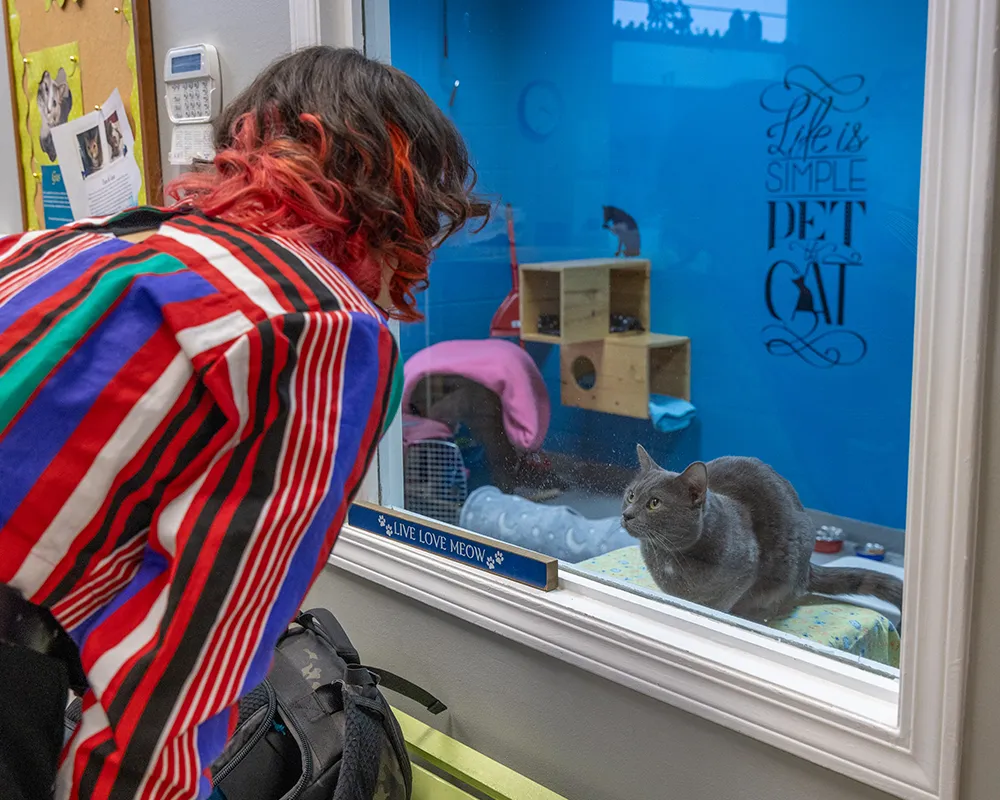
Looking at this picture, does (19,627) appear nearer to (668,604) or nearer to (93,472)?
(93,472)

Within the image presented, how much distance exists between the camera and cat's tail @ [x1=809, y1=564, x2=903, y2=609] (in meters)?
1.14

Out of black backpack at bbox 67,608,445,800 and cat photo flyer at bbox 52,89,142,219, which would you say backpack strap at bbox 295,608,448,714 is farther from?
cat photo flyer at bbox 52,89,142,219

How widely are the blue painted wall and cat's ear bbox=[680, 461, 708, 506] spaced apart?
0.18ft

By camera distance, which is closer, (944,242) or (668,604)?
(944,242)

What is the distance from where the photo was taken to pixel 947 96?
2.89ft

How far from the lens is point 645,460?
1485 mm

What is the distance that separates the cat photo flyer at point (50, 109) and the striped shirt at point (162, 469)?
159 cm

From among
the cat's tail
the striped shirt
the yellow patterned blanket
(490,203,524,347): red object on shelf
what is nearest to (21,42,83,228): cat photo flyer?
(490,203,524,347): red object on shelf

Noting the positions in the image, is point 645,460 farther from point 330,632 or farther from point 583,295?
point 330,632

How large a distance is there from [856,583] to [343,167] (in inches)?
32.5

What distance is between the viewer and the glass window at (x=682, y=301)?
4.35 feet

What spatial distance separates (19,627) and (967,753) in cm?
84

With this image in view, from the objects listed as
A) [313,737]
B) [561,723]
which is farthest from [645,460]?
[313,737]

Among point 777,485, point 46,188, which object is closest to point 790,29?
point 777,485
